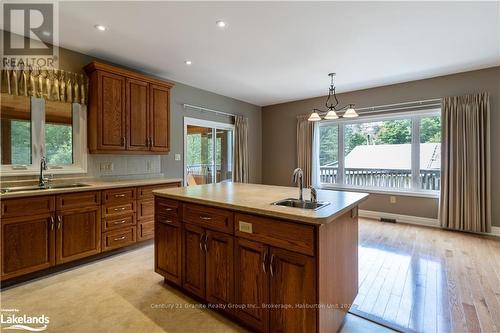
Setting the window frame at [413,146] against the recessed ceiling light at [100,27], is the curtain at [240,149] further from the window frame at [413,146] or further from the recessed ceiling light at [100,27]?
the recessed ceiling light at [100,27]

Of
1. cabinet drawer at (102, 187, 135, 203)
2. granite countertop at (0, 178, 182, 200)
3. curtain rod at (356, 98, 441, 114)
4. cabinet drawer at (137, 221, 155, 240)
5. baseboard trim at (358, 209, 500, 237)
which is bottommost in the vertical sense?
baseboard trim at (358, 209, 500, 237)

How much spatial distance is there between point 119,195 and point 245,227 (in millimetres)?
2128

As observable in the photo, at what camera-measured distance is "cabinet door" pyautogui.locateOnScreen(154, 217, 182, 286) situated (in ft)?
7.11

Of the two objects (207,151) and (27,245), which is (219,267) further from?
(207,151)

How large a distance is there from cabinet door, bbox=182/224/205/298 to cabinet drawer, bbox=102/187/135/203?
1446 mm

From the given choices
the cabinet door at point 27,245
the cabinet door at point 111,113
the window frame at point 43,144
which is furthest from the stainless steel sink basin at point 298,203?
the window frame at point 43,144

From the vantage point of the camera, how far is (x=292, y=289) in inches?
57.8

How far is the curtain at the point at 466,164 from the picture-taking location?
3.77 m

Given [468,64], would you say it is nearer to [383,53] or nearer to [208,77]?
[383,53]

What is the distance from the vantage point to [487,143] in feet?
12.3

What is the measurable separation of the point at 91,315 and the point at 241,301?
124 cm

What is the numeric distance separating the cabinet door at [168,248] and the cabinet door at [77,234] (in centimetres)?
101

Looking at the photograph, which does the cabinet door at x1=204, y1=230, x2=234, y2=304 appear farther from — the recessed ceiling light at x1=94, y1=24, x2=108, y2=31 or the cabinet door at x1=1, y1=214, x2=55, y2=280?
the recessed ceiling light at x1=94, y1=24, x2=108, y2=31

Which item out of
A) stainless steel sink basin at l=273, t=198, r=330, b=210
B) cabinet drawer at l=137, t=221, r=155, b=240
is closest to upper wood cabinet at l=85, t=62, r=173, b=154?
cabinet drawer at l=137, t=221, r=155, b=240
